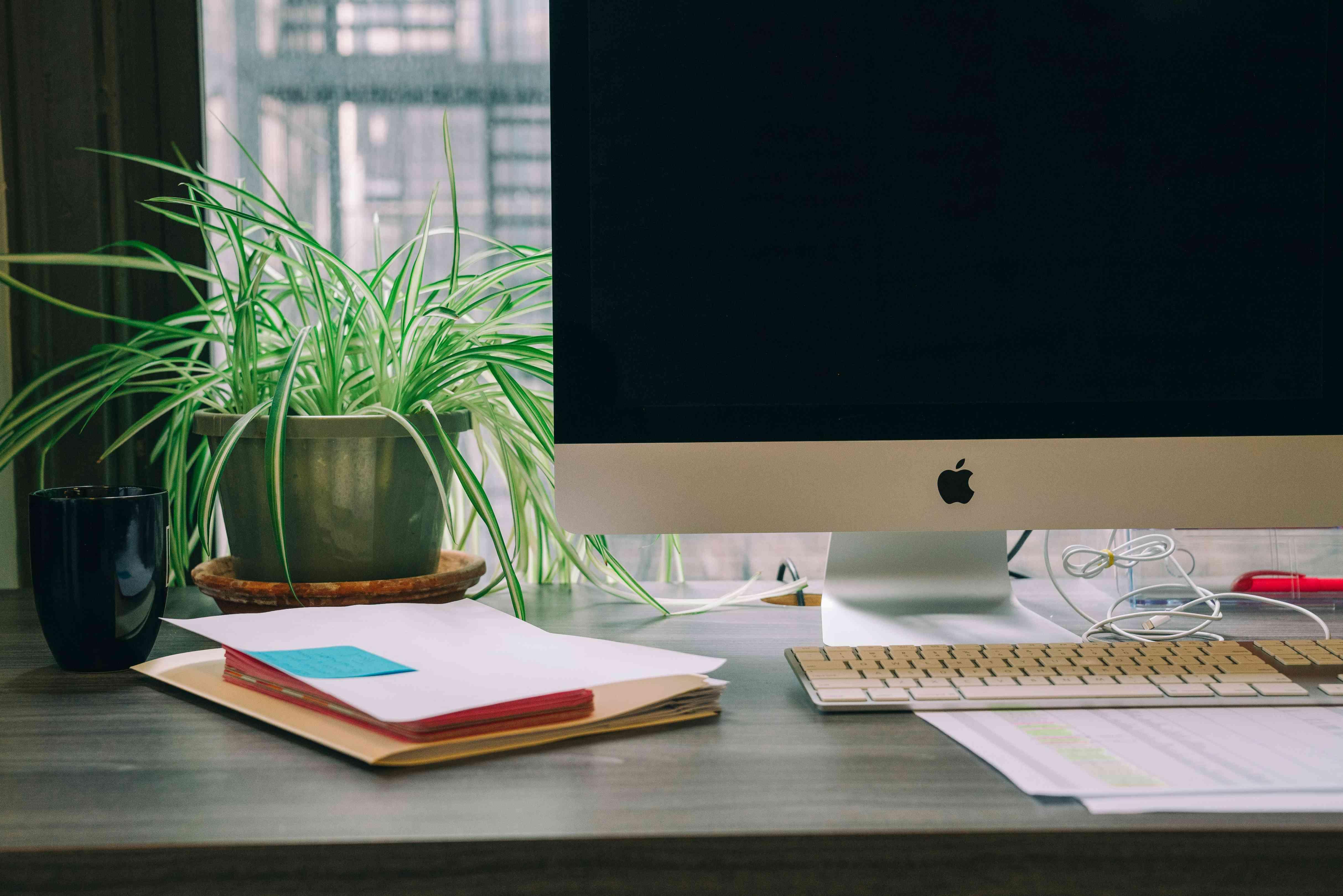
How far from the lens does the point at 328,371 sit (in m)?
0.87

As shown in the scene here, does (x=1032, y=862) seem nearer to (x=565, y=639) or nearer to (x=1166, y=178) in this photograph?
(x=565, y=639)

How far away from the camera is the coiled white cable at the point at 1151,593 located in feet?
2.53

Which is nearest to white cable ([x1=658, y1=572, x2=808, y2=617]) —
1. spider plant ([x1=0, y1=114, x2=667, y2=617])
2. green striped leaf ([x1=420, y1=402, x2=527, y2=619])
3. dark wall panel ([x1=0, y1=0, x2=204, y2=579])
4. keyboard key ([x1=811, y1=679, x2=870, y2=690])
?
spider plant ([x1=0, y1=114, x2=667, y2=617])

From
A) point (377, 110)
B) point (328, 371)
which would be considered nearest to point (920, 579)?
point (328, 371)

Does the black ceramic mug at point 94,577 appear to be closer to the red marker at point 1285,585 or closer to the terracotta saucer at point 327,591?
the terracotta saucer at point 327,591

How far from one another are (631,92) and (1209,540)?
0.76m

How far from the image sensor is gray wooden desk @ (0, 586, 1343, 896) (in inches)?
15.4

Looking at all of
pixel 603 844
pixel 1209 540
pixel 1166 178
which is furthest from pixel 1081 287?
pixel 603 844

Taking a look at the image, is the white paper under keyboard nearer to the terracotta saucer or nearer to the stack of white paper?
the stack of white paper

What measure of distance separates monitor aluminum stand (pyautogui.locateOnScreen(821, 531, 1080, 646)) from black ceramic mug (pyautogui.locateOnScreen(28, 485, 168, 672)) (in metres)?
0.52

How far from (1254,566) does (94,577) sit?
1.11 metres

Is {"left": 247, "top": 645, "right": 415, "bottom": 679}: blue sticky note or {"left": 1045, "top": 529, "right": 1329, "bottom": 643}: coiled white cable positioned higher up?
{"left": 247, "top": 645, "right": 415, "bottom": 679}: blue sticky note

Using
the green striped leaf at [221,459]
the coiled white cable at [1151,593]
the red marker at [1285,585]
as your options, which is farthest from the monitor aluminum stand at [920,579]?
the green striped leaf at [221,459]

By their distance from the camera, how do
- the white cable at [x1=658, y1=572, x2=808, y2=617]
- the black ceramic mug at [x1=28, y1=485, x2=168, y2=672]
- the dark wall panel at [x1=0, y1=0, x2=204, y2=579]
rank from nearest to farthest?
1. the black ceramic mug at [x1=28, y1=485, x2=168, y2=672]
2. the white cable at [x1=658, y1=572, x2=808, y2=617]
3. the dark wall panel at [x1=0, y1=0, x2=204, y2=579]
